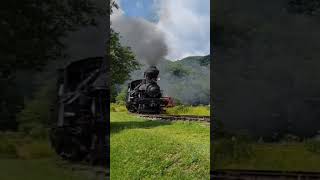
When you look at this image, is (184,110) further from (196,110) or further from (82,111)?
(82,111)

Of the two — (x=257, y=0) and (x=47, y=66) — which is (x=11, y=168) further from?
(x=257, y=0)

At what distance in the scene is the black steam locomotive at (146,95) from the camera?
10438mm

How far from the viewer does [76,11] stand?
30.8 ft

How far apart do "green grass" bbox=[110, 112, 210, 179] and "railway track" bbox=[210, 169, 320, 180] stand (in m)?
0.35

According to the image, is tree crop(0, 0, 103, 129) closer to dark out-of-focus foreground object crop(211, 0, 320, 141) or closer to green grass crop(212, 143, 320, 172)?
dark out-of-focus foreground object crop(211, 0, 320, 141)

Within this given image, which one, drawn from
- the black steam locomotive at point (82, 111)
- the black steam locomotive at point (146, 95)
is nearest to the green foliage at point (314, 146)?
the black steam locomotive at point (146, 95)

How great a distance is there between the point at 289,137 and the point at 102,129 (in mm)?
3594

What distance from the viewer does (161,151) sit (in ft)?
30.6

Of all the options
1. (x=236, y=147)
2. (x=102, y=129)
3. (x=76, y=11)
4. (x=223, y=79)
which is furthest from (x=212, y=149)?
(x=76, y=11)

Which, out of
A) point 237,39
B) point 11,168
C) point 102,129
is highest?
point 237,39

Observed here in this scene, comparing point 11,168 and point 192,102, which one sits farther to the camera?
point 192,102

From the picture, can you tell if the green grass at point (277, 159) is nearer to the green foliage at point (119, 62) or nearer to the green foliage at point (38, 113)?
the green foliage at point (119, 62)

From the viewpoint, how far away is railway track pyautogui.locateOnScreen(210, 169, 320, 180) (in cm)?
895

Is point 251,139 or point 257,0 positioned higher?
point 257,0
